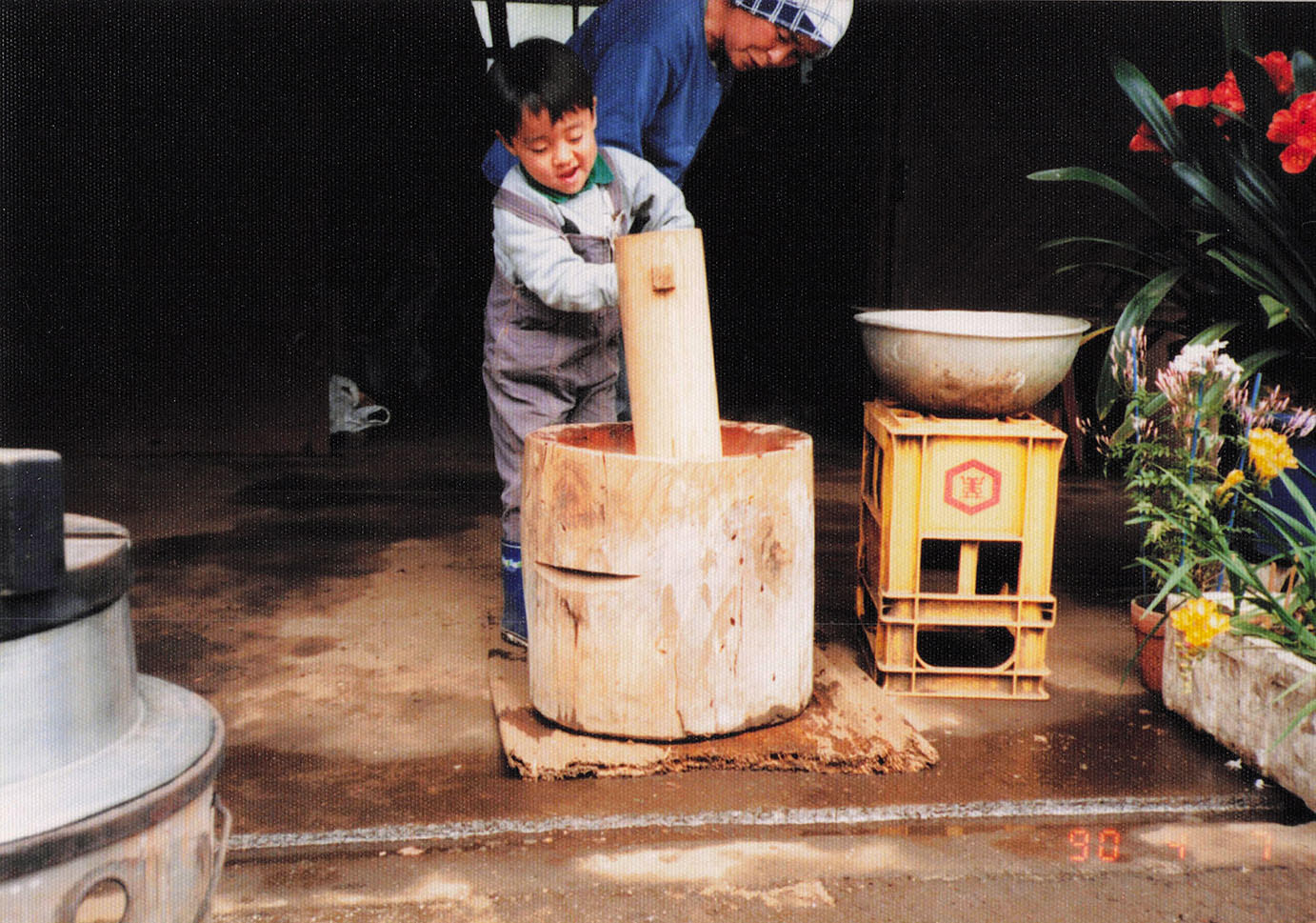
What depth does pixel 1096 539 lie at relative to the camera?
437cm

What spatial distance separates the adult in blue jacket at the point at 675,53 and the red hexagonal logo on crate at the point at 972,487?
119 cm

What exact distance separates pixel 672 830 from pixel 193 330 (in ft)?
14.3

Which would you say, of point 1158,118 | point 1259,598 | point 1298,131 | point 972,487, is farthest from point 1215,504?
point 1158,118

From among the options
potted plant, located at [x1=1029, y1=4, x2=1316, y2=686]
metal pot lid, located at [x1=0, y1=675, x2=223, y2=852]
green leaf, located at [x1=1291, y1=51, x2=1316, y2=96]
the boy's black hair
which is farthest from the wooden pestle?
green leaf, located at [x1=1291, y1=51, x2=1316, y2=96]

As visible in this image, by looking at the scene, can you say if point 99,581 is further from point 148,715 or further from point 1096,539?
point 1096,539

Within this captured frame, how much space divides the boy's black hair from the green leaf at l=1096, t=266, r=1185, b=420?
1540 millimetres

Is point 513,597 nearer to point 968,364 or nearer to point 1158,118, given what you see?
point 968,364

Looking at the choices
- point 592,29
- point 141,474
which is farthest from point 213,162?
point 592,29

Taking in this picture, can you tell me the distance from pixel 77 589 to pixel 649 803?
4.60 feet

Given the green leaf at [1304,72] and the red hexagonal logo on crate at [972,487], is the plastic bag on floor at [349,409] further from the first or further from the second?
the green leaf at [1304,72]

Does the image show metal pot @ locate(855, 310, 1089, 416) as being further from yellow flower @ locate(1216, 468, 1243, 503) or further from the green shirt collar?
the green shirt collar

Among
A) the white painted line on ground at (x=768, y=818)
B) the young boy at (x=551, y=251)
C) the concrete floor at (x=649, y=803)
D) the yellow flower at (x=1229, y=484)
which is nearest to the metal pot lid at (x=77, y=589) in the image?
the concrete floor at (x=649, y=803)

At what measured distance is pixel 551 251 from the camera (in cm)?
275

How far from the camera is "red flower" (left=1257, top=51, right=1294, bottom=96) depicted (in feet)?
11.0
